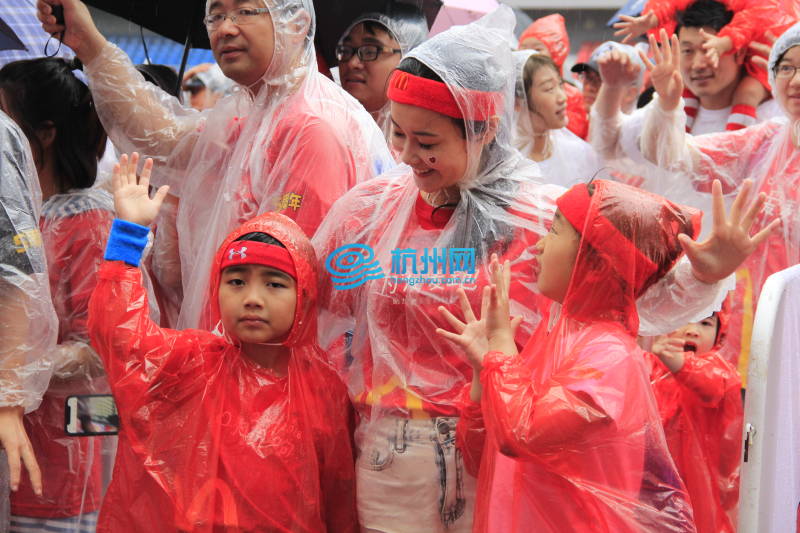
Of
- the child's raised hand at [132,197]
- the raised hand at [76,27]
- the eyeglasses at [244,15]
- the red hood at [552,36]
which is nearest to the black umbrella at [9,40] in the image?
the raised hand at [76,27]

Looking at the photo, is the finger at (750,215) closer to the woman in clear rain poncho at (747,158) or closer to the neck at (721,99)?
the woman in clear rain poncho at (747,158)

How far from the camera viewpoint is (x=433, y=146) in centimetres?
260

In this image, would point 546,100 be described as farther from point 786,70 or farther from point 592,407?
point 592,407

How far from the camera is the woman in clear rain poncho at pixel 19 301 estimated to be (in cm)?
270

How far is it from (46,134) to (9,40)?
1.65 ft

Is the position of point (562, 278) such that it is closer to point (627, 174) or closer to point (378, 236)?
point (378, 236)

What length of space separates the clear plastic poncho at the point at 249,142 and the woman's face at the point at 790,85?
150 centimetres

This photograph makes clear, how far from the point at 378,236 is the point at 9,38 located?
1795 millimetres

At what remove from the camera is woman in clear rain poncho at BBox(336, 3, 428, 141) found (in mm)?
3879

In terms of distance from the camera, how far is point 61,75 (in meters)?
3.46

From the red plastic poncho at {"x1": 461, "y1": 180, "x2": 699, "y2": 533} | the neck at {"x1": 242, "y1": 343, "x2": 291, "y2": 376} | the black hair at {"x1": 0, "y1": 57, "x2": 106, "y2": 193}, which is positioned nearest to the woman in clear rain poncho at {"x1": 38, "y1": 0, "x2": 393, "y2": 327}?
the black hair at {"x1": 0, "y1": 57, "x2": 106, "y2": 193}

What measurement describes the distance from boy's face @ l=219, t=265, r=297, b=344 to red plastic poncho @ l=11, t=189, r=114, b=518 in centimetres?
71

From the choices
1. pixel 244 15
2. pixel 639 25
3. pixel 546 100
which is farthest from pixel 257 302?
pixel 639 25

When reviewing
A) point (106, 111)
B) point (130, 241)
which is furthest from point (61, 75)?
point (130, 241)
